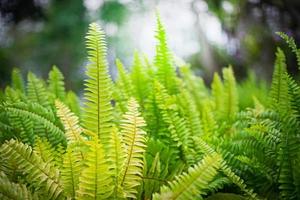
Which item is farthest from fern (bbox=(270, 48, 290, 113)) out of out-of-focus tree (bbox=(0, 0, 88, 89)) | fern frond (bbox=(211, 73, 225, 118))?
out-of-focus tree (bbox=(0, 0, 88, 89))

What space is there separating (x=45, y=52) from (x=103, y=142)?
6.28 m

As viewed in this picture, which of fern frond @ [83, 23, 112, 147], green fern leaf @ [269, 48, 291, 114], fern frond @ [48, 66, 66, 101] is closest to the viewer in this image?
fern frond @ [83, 23, 112, 147]

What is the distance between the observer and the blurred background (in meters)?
4.08

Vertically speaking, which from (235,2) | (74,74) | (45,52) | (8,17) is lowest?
(74,74)

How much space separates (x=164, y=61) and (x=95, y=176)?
60 cm

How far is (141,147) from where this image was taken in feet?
3.13

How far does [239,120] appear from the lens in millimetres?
1170

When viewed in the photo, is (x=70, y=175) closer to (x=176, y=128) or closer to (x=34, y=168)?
(x=34, y=168)

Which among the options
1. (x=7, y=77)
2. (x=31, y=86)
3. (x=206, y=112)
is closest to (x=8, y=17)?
(x=7, y=77)

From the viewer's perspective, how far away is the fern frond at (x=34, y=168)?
0.69 meters

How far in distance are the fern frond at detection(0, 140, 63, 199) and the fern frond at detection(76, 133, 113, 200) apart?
0.06 meters

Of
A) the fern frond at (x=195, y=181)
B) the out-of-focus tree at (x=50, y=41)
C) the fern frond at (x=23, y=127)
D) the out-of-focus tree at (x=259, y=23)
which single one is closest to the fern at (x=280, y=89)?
the fern frond at (x=195, y=181)

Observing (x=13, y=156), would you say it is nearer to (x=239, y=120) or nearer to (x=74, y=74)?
(x=239, y=120)

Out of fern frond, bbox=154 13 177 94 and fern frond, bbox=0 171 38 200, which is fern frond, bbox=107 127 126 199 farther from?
fern frond, bbox=154 13 177 94
